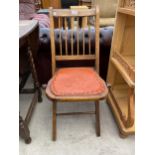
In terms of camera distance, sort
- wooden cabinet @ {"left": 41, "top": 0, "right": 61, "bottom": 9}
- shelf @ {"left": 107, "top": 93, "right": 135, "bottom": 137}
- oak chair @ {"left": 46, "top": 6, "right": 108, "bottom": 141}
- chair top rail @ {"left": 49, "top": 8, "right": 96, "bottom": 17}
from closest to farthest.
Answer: oak chair @ {"left": 46, "top": 6, "right": 108, "bottom": 141}
shelf @ {"left": 107, "top": 93, "right": 135, "bottom": 137}
chair top rail @ {"left": 49, "top": 8, "right": 96, "bottom": 17}
wooden cabinet @ {"left": 41, "top": 0, "right": 61, "bottom": 9}

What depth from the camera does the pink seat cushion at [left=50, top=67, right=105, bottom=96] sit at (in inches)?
58.6

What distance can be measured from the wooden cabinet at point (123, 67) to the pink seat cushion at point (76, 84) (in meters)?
0.21

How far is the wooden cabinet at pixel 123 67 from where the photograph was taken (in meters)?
1.57

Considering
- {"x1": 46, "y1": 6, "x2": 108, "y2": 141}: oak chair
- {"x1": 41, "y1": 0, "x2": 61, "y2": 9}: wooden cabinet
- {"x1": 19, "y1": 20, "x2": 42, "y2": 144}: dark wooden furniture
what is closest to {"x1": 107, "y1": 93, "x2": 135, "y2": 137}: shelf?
{"x1": 46, "y1": 6, "x2": 108, "y2": 141}: oak chair

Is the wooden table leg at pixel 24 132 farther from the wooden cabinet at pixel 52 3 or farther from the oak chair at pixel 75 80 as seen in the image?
the wooden cabinet at pixel 52 3

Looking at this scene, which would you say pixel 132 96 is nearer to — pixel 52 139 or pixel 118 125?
pixel 118 125

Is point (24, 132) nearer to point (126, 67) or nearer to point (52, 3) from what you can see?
point (126, 67)

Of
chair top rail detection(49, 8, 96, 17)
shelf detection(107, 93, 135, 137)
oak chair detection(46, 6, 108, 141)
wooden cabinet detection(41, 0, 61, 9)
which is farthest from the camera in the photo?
wooden cabinet detection(41, 0, 61, 9)

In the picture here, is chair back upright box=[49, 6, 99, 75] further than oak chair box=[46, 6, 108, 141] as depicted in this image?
Yes

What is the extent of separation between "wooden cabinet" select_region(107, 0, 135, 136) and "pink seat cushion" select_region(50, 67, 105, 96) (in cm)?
21

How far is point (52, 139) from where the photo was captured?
5.45 feet

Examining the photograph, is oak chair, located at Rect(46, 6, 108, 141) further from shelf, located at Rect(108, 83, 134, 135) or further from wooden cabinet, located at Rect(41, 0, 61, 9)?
wooden cabinet, located at Rect(41, 0, 61, 9)
